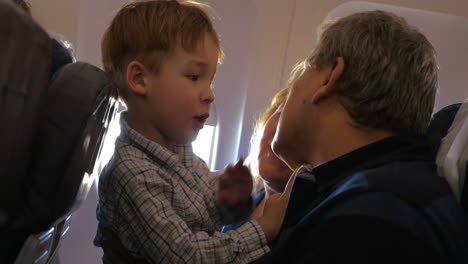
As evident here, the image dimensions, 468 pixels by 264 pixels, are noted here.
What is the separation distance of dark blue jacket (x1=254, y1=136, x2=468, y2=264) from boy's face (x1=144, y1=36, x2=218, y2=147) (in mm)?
461

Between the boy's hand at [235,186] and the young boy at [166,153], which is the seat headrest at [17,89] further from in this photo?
the boy's hand at [235,186]

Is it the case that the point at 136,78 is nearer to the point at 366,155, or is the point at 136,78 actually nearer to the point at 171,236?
the point at 171,236

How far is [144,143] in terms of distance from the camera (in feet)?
3.99

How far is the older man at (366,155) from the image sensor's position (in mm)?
778

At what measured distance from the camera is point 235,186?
4.70 feet

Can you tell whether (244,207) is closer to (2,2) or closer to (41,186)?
(41,186)

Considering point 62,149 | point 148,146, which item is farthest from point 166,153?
point 62,149

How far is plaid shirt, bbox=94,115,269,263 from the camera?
108 centimetres

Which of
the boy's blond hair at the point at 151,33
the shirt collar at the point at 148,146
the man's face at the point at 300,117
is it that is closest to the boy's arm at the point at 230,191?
the shirt collar at the point at 148,146

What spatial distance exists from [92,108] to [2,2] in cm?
25

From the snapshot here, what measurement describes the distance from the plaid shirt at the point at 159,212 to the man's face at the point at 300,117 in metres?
0.22

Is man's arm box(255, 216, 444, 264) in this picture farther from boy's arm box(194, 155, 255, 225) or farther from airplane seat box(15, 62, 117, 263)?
boy's arm box(194, 155, 255, 225)

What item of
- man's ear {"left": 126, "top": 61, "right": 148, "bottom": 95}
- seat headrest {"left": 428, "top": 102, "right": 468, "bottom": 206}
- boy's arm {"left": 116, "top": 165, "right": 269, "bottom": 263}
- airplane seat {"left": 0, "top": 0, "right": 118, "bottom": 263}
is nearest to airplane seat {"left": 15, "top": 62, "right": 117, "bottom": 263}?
airplane seat {"left": 0, "top": 0, "right": 118, "bottom": 263}

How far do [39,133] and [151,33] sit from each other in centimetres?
49
